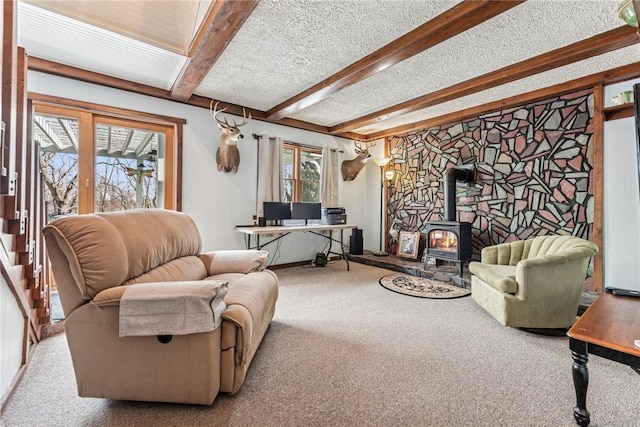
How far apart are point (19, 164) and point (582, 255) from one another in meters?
4.20

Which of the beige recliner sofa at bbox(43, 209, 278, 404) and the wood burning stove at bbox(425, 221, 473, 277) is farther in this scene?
the wood burning stove at bbox(425, 221, 473, 277)

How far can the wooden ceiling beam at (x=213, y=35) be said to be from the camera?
2096 millimetres

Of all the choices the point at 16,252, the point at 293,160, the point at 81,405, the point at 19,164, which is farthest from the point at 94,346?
the point at 293,160

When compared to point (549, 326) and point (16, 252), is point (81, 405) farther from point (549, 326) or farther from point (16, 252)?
point (549, 326)

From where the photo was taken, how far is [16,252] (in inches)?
72.9

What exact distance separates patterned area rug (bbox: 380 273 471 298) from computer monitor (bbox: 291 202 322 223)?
64.0 inches

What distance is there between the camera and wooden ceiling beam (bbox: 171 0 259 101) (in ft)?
6.88

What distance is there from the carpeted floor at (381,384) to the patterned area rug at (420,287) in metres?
0.80

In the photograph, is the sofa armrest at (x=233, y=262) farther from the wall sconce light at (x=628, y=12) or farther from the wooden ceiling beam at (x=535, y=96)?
the wooden ceiling beam at (x=535, y=96)

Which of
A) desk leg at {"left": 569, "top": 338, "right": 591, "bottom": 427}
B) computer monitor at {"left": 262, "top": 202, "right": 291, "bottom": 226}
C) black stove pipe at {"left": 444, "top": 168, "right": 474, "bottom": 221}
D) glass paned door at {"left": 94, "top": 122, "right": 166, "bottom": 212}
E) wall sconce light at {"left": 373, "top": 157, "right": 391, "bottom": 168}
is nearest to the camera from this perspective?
desk leg at {"left": 569, "top": 338, "right": 591, "bottom": 427}

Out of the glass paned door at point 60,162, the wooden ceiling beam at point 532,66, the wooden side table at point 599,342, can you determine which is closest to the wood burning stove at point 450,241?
the wooden ceiling beam at point 532,66

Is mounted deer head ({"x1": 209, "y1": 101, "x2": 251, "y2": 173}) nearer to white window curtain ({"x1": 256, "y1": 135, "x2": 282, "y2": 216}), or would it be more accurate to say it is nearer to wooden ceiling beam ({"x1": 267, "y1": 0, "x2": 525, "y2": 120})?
white window curtain ({"x1": 256, "y1": 135, "x2": 282, "y2": 216})

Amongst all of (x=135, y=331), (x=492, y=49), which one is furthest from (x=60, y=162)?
(x=492, y=49)

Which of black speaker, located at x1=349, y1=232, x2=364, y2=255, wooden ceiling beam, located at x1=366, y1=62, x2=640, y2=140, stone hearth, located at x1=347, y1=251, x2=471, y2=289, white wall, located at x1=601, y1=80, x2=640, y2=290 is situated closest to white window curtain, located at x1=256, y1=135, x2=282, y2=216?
black speaker, located at x1=349, y1=232, x2=364, y2=255
